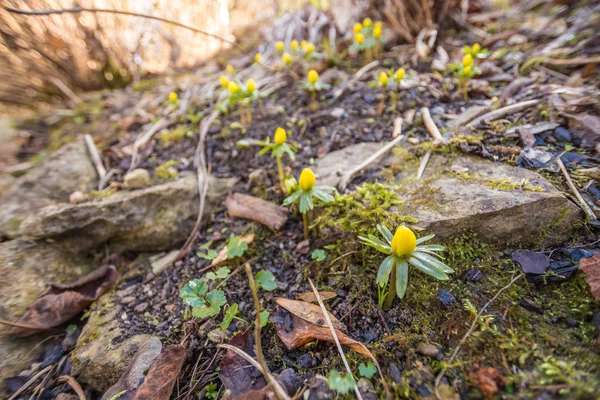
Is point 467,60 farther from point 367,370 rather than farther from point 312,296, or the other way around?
point 367,370


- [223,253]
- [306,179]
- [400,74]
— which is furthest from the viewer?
[400,74]

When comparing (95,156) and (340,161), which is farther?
(95,156)

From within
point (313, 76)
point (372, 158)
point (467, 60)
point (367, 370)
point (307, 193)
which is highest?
point (313, 76)

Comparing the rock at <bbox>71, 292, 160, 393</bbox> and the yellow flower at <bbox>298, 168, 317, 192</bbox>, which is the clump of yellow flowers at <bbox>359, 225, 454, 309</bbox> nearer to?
the yellow flower at <bbox>298, 168, 317, 192</bbox>

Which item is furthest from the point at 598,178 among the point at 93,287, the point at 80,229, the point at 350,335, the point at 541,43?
the point at 80,229

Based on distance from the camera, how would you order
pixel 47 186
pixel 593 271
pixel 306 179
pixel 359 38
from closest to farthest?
Answer: pixel 593 271, pixel 306 179, pixel 47 186, pixel 359 38

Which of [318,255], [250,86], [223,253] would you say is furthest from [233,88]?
[318,255]
